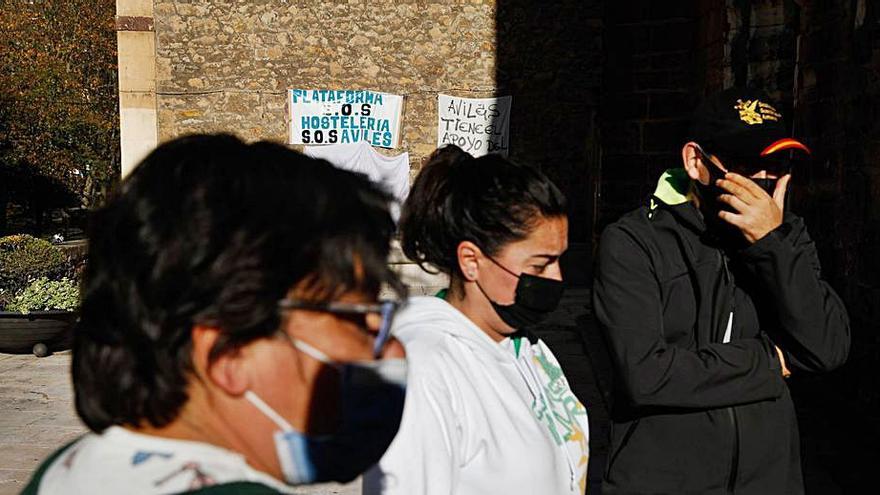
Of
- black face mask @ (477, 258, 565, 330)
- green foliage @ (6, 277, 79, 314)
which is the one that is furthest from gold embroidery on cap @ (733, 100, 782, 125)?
green foliage @ (6, 277, 79, 314)

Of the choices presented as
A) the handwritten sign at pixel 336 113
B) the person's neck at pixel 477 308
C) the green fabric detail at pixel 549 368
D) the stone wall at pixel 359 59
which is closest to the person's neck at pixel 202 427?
the person's neck at pixel 477 308

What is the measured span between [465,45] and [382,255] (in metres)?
14.5

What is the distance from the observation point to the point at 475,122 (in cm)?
1524

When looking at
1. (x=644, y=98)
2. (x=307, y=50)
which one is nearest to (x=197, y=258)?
(x=644, y=98)

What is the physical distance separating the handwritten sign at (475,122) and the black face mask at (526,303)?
13009 mm

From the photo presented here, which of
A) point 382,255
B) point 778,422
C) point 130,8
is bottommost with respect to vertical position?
point 778,422

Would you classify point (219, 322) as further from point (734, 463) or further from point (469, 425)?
point (734, 463)

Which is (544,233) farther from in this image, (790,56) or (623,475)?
(790,56)

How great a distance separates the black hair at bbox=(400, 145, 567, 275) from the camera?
2197 millimetres

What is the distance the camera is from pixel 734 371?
7.84ft

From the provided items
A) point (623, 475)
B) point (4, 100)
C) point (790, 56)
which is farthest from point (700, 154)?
point (4, 100)

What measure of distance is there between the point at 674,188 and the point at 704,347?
1.62 ft

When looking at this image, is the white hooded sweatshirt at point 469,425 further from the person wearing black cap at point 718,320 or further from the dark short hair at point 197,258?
the dark short hair at point 197,258

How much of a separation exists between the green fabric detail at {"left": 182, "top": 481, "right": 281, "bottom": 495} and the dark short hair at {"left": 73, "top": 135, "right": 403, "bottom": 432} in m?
0.13
